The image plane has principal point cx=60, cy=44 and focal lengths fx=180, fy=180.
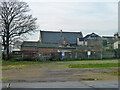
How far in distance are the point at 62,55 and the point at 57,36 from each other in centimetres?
3026

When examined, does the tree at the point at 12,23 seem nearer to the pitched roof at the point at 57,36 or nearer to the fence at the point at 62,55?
the fence at the point at 62,55

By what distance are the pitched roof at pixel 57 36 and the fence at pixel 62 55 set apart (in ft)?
84.4

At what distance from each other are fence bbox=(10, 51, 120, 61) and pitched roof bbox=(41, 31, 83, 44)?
25721 mm

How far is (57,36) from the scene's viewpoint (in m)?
65.8

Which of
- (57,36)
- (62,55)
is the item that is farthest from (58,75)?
(57,36)

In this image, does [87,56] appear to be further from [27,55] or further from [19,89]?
[19,89]

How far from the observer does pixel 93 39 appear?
66375mm

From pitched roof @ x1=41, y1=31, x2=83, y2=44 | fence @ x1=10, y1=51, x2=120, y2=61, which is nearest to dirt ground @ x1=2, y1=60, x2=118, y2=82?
fence @ x1=10, y1=51, x2=120, y2=61

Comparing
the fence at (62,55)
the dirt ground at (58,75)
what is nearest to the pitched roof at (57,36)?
Result: the fence at (62,55)

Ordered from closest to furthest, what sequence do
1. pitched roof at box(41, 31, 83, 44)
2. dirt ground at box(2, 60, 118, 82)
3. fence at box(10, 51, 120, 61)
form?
dirt ground at box(2, 60, 118, 82) < fence at box(10, 51, 120, 61) < pitched roof at box(41, 31, 83, 44)

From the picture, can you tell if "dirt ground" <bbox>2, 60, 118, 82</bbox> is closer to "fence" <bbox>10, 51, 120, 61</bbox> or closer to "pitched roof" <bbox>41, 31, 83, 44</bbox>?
"fence" <bbox>10, 51, 120, 61</bbox>

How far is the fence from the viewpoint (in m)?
33.8

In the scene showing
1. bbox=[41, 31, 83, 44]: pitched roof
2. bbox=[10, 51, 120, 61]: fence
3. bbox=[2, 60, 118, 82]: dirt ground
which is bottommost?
bbox=[2, 60, 118, 82]: dirt ground

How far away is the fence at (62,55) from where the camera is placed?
3384 centimetres
